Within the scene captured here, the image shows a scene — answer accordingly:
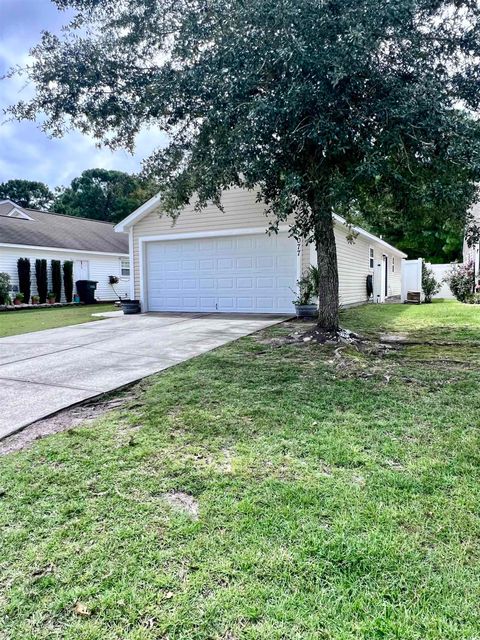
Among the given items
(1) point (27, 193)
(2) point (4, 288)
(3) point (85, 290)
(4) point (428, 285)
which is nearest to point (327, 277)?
(4) point (428, 285)

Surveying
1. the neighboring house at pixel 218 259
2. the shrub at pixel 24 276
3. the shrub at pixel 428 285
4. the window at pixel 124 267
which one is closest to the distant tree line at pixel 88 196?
the window at pixel 124 267


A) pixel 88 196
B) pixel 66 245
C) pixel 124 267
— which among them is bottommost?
pixel 124 267

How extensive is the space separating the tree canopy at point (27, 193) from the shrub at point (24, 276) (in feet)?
94.9

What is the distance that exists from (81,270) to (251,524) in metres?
20.0

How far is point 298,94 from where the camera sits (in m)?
5.01

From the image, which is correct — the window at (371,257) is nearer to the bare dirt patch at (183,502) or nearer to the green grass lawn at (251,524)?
the green grass lawn at (251,524)

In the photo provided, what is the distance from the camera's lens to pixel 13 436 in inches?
129

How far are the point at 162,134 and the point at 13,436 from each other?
6.17m

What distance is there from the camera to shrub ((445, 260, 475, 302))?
1410 centimetres

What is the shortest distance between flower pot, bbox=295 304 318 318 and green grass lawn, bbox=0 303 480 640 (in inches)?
249

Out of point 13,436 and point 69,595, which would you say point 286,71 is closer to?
point 13,436

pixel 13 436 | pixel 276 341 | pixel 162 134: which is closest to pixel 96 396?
pixel 13 436

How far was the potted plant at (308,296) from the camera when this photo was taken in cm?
1026

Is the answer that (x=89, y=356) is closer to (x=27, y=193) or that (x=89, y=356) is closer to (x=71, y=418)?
(x=71, y=418)
